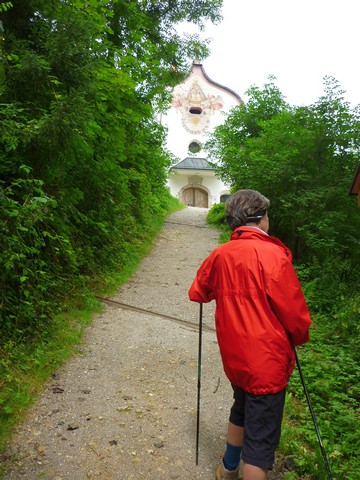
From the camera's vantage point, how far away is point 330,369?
448 cm

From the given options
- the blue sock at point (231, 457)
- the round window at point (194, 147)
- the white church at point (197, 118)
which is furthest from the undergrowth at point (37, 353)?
the round window at point (194, 147)

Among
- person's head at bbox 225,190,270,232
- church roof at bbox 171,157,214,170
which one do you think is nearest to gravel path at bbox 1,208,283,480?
person's head at bbox 225,190,270,232

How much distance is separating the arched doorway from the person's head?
82.8ft

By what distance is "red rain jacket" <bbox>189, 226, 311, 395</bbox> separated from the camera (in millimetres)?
1940

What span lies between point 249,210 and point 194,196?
84.0 feet

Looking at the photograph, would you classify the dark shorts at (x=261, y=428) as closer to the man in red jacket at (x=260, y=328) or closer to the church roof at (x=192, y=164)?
the man in red jacket at (x=260, y=328)

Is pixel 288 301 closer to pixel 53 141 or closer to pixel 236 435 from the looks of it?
pixel 236 435

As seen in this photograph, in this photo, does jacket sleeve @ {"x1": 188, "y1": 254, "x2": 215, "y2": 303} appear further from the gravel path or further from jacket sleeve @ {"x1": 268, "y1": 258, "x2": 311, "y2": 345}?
the gravel path

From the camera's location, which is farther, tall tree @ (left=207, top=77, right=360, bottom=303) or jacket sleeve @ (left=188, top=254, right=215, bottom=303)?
tall tree @ (left=207, top=77, right=360, bottom=303)

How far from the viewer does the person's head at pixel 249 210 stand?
85.5 inches

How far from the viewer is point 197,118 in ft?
86.8

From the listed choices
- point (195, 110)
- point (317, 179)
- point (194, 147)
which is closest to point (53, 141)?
point (317, 179)

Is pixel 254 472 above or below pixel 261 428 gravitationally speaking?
below

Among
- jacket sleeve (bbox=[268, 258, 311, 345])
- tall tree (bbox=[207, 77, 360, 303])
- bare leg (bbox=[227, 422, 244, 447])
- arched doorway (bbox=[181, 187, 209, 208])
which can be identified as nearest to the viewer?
jacket sleeve (bbox=[268, 258, 311, 345])
